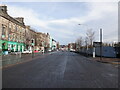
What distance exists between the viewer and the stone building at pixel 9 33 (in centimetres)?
4257

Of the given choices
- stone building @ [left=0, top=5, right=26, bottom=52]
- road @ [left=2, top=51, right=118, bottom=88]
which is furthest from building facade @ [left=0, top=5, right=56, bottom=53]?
road @ [left=2, top=51, right=118, bottom=88]

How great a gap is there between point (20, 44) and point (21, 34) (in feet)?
14.6

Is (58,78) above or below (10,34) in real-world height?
below

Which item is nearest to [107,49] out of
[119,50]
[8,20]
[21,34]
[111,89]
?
[119,50]

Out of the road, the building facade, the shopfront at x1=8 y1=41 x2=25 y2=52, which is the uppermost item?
the building facade

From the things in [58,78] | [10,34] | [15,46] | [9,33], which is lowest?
[58,78]

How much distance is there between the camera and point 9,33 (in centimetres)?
4634

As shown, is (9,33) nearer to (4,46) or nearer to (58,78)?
(4,46)

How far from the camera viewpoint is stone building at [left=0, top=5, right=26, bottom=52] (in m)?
42.6

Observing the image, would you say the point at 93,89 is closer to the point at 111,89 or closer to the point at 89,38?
the point at 111,89

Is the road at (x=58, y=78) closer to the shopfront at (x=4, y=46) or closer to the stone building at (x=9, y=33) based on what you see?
the shopfront at (x=4, y=46)

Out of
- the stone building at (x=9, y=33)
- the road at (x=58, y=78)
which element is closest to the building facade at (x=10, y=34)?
the stone building at (x=9, y=33)

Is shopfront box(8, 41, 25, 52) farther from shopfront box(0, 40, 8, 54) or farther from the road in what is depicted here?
the road

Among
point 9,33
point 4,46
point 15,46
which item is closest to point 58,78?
point 4,46
